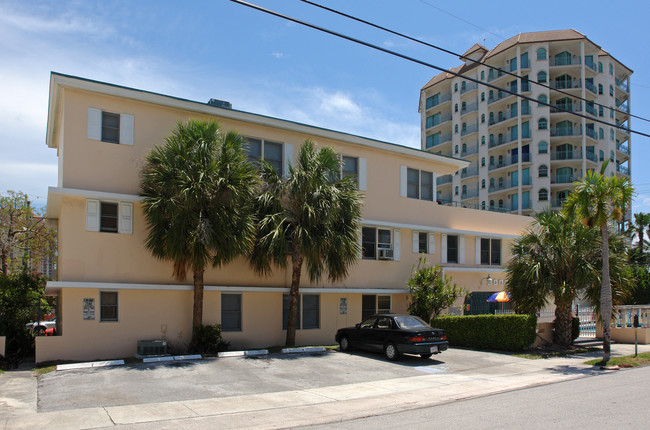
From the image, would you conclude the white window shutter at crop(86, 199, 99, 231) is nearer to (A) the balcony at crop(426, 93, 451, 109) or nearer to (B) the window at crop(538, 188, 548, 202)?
(B) the window at crop(538, 188, 548, 202)

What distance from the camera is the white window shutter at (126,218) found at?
57.7ft

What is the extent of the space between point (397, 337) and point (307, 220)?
4.93 metres

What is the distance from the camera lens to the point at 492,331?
20.0 meters

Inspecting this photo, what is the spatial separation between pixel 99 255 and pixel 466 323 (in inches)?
536

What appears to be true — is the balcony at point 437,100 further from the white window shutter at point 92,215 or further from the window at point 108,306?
the window at point 108,306

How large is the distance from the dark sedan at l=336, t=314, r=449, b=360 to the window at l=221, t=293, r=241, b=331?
413 cm

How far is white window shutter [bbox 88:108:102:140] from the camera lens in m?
17.4

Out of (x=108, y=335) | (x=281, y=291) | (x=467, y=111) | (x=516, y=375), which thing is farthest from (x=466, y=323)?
(x=467, y=111)

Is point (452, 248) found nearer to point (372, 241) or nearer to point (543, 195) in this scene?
point (372, 241)

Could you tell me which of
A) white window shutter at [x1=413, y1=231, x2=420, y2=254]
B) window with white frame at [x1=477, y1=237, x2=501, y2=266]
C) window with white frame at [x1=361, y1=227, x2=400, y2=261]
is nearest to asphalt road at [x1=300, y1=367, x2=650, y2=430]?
window with white frame at [x1=361, y1=227, x2=400, y2=261]

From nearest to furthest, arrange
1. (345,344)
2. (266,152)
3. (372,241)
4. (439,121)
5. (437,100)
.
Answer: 1. (345,344)
2. (266,152)
3. (372,241)
4. (439,121)
5. (437,100)

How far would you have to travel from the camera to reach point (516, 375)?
15.2 m

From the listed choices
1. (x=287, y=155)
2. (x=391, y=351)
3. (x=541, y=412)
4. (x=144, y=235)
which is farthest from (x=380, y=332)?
(x=144, y=235)

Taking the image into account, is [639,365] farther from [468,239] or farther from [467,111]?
[467,111]
